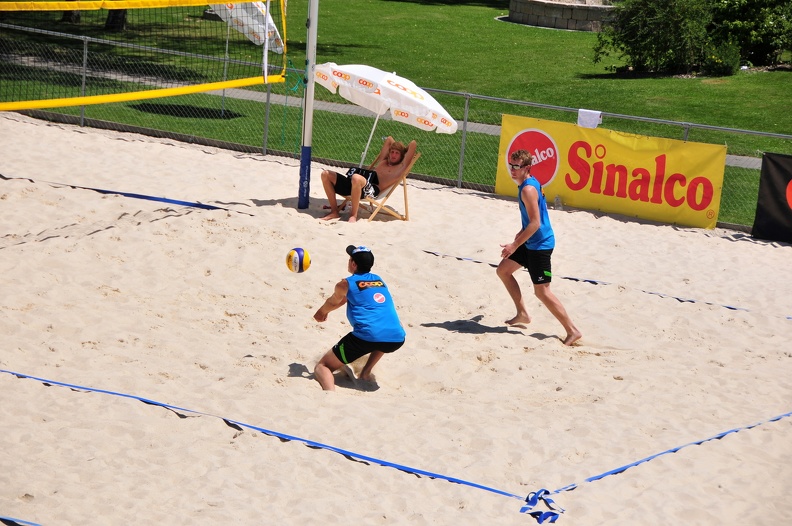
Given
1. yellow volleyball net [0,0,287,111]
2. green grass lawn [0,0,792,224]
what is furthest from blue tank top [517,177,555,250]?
green grass lawn [0,0,792,224]

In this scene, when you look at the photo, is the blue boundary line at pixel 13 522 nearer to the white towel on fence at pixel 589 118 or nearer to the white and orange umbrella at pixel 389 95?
the white and orange umbrella at pixel 389 95

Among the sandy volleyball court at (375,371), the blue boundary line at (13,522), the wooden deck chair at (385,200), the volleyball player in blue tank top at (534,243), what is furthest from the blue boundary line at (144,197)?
the blue boundary line at (13,522)

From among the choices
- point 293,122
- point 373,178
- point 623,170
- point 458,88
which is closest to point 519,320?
point 373,178

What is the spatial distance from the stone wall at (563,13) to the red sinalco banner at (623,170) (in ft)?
54.5

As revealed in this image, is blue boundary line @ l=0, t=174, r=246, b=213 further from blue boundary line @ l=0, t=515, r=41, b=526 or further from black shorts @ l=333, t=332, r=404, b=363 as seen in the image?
blue boundary line @ l=0, t=515, r=41, b=526

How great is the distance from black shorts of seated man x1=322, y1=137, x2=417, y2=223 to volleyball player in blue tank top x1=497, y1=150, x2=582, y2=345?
3408mm

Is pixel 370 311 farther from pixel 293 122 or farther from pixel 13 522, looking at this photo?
pixel 293 122

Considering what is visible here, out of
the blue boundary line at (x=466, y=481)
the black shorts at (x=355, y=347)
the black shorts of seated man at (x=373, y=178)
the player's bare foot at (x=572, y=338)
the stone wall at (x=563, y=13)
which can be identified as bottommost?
the blue boundary line at (x=466, y=481)

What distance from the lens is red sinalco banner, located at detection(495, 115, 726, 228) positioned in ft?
41.6

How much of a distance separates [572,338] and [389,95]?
188 inches

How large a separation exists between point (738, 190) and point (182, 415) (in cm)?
1052

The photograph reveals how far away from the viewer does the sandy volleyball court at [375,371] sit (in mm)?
5652

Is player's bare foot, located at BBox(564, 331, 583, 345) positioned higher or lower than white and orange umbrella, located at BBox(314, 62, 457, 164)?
lower

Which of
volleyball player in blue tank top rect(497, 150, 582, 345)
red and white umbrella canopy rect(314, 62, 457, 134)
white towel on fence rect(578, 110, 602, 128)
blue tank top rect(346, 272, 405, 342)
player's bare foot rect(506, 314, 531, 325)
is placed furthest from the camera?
white towel on fence rect(578, 110, 602, 128)
